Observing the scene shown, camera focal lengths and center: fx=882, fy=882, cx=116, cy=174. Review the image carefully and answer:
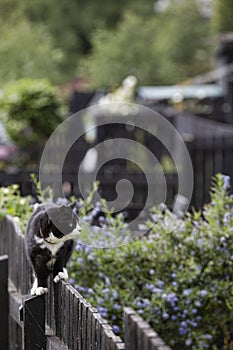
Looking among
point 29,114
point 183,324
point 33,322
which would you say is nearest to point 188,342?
point 183,324

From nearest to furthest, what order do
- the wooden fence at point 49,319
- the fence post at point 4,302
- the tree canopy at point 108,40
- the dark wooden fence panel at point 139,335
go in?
the dark wooden fence panel at point 139,335 → the wooden fence at point 49,319 → the fence post at point 4,302 → the tree canopy at point 108,40

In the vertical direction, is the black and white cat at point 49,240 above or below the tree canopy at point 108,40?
below

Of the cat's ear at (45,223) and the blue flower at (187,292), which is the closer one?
the cat's ear at (45,223)

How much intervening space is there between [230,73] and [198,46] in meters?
18.0

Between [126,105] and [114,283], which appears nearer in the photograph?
[114,283]

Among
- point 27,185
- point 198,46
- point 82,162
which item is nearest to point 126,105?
point 82,162

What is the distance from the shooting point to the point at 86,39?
5066 centimetres

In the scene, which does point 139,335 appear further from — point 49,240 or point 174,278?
point 174,278

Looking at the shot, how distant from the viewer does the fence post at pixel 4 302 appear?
4.59 m

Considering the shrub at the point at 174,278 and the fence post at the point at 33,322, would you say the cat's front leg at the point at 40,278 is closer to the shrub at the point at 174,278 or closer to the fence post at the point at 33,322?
the fence post at the point at 33,322

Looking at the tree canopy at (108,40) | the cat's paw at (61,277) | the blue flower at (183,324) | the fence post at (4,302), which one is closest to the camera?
the cat's paw at (61,277)

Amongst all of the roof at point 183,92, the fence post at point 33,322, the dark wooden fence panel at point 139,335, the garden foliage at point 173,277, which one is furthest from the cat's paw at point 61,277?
the roof at point 183,92

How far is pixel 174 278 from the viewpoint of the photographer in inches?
193

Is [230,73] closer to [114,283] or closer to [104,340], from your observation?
[114,283]
